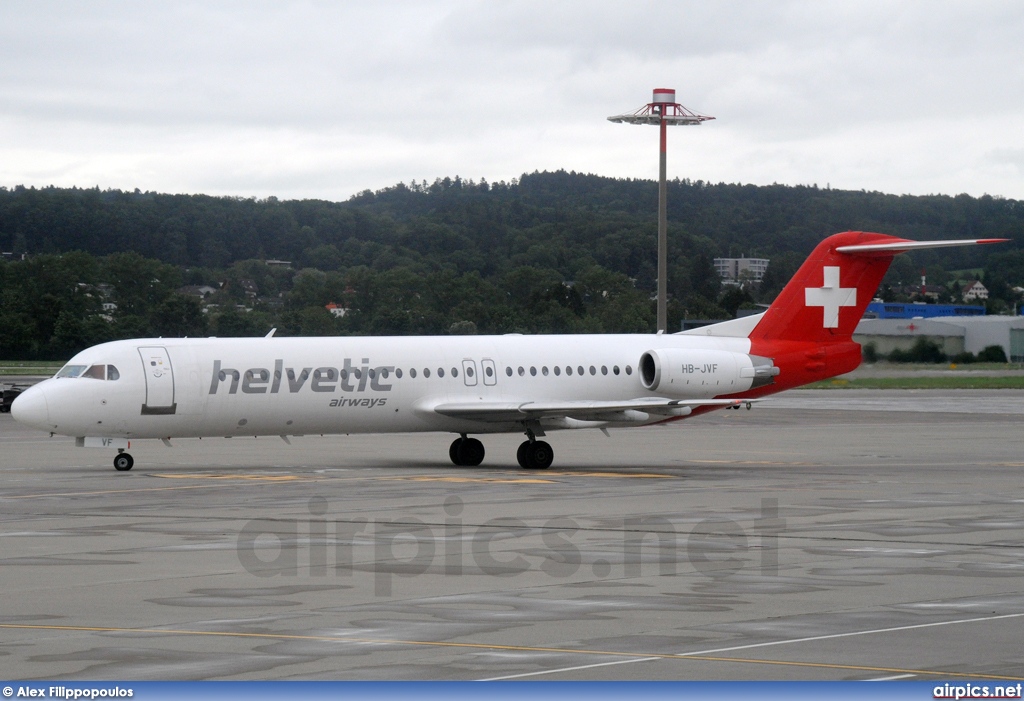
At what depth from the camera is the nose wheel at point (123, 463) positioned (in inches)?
1196

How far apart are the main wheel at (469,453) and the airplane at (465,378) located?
0.03 meters

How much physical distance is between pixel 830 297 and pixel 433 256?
103296 millimetres

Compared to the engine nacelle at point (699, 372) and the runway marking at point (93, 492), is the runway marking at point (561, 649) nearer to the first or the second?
the runway marking at point (93, 492)

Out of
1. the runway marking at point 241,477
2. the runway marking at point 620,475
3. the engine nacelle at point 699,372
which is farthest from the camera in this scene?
the engine nacelle at point 699,372

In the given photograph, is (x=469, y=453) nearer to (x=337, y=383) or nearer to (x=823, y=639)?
(x=337, y=383)

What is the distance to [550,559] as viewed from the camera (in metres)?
16.8

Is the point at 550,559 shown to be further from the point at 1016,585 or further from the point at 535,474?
the point at 535,474

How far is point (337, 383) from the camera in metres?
31.0

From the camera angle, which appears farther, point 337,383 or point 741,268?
point 741,268

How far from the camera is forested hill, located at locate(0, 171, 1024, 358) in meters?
86.4

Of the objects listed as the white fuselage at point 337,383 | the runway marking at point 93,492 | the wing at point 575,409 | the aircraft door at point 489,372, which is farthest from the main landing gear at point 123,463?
the aircraft door at point 489,372

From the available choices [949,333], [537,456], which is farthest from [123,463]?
[949,333]

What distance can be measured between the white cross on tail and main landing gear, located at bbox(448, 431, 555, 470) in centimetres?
821

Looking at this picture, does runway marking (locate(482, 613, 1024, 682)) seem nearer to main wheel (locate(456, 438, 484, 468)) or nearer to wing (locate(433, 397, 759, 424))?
wing (locate(433, 397, 759, 424))
